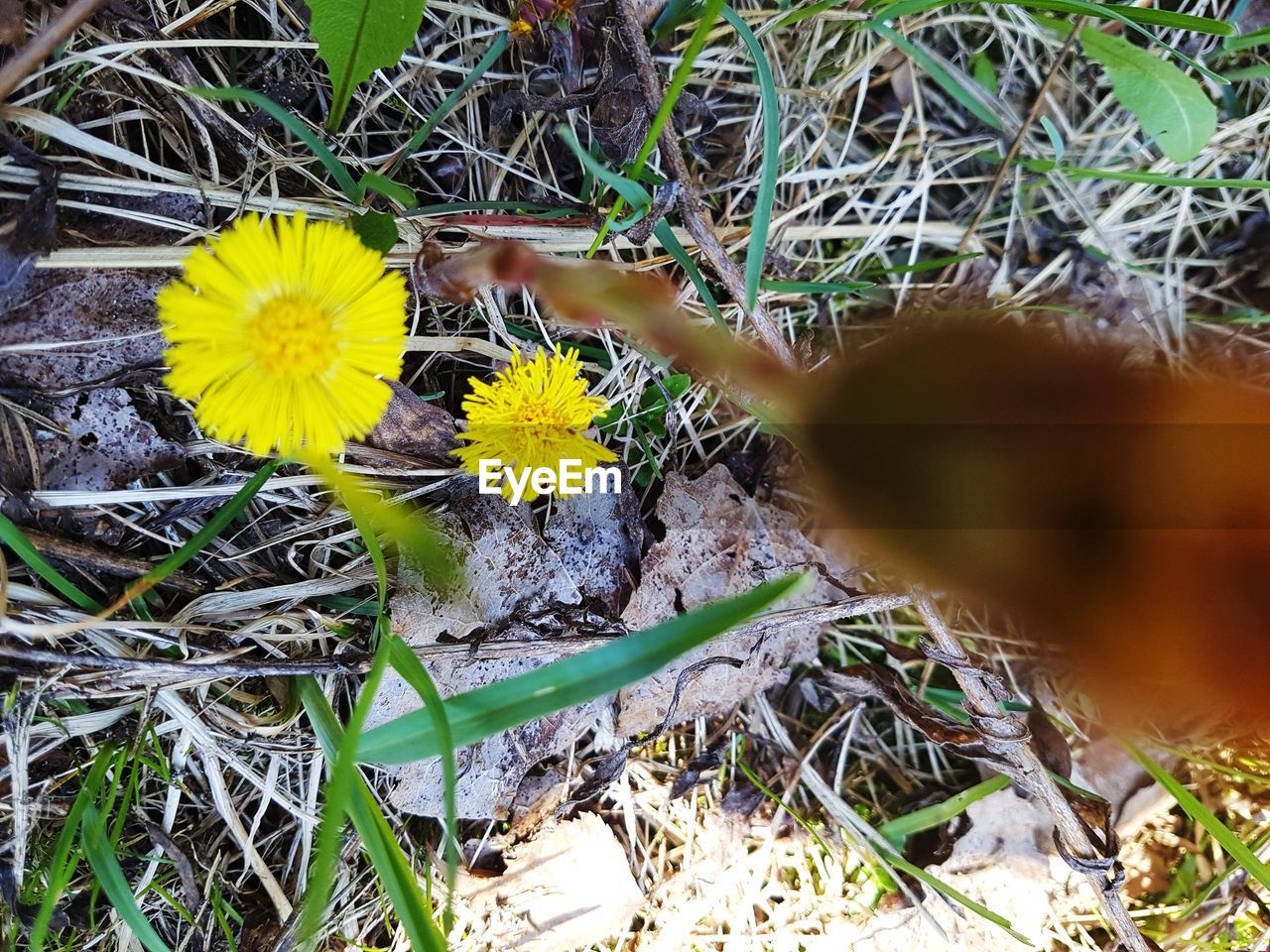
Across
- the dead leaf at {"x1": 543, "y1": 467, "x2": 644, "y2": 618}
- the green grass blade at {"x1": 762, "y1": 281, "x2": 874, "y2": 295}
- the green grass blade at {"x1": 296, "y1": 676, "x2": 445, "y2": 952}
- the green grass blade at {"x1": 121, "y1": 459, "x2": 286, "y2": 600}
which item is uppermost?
the green grass blade at {"x1": 762, "y1": 281, "x2": 874, "y2": 295}

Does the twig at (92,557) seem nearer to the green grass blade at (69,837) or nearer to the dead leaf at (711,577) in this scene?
the green grass blade at (69,837)

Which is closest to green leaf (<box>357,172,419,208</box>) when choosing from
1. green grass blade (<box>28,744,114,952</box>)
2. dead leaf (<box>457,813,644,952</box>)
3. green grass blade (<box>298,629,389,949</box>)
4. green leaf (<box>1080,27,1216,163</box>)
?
green grass blade (<box>298,629,389,949</box>)

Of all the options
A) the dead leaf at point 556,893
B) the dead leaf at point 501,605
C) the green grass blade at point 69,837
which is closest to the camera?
the green grass blade at point 69,837

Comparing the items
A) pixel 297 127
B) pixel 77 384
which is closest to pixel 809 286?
pixel 297 127

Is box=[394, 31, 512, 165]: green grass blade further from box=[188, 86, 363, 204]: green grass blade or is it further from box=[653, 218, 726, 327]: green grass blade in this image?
box=[653, 218, 726, 327]: green grass blade

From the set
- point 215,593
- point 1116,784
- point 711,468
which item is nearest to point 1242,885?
point 1116,784

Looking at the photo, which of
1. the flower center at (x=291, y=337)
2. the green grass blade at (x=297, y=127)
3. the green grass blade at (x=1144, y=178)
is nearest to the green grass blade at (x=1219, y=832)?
the green grass blade at (x=1144, y=178)

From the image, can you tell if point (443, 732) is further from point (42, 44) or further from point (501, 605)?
point (42, 44)
